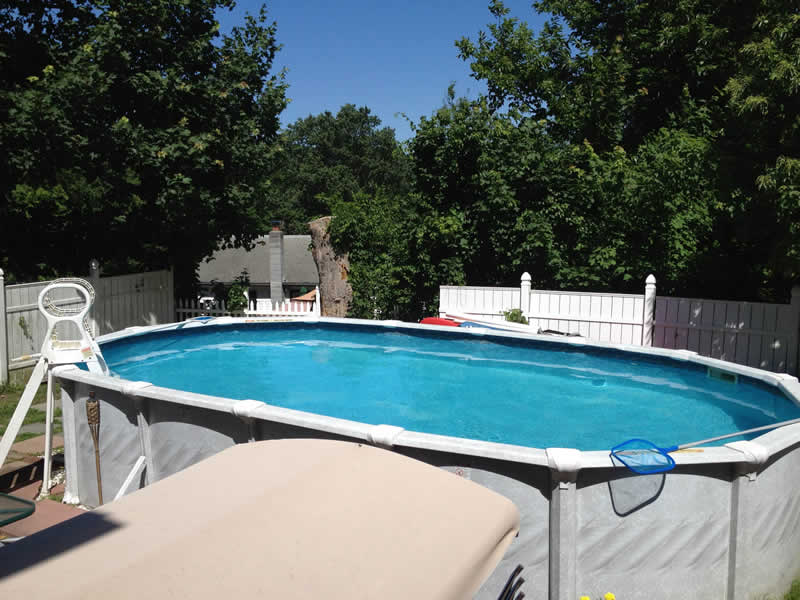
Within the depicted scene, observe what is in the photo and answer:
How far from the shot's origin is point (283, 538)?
2273mm

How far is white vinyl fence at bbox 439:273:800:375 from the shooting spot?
10047 millimetres

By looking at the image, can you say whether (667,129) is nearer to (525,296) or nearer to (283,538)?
(525,296)

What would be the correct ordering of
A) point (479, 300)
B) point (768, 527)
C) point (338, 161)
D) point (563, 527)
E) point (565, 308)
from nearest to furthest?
point (563, 527) → point (768, 527) → point (565, 308) → point (479, 300) → point (338, 161)

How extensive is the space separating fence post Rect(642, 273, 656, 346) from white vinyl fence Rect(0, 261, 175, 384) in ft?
31.3

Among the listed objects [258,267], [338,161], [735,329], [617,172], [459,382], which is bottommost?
[459,382]

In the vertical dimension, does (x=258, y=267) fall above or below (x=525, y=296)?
below

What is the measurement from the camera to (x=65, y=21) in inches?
514

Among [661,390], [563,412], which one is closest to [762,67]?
[661,390]

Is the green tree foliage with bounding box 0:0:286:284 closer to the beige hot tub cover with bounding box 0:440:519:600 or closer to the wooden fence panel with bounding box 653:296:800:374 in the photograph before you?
the wooden fence panel with bounding box 653:296:800:374

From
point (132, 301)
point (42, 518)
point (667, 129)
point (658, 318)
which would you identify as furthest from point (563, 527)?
point (667, 129)

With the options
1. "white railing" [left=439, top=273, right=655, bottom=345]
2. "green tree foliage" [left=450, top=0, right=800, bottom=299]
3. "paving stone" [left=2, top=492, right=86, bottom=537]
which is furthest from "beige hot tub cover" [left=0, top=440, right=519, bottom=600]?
"white railing" [left=439, top=273, right=655, bottom=345]

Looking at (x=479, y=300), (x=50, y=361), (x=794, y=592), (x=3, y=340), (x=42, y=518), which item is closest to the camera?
(x=794, y=592)

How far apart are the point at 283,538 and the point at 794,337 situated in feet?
32.9

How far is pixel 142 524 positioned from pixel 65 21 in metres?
13.9
